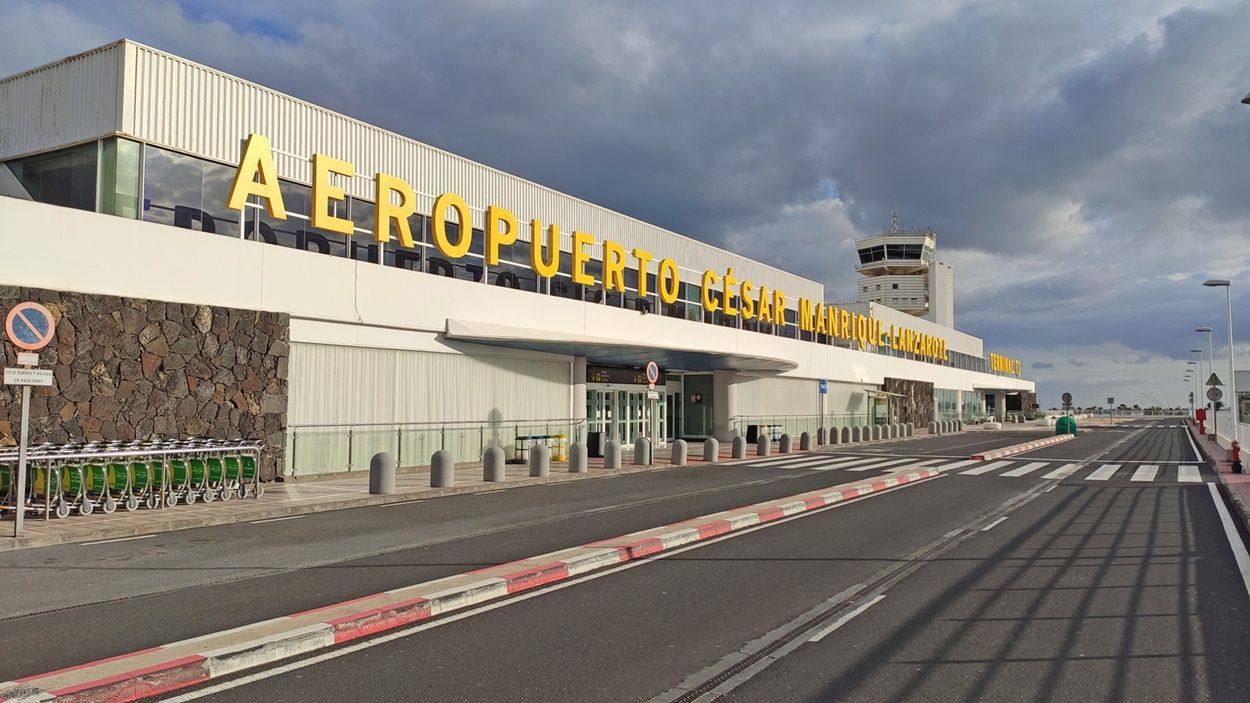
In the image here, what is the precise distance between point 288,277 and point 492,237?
7031mm

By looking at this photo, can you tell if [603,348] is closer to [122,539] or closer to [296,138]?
[296,138]

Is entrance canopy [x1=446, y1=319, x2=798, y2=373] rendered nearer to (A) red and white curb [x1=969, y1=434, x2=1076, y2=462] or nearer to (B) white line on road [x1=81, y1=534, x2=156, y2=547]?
(A) red and white curb [x1=969, y1=434, x2=1076, y2=462]

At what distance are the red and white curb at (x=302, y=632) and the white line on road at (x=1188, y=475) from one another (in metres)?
17.5

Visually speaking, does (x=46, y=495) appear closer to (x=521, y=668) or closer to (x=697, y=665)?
(x=521, y=668)

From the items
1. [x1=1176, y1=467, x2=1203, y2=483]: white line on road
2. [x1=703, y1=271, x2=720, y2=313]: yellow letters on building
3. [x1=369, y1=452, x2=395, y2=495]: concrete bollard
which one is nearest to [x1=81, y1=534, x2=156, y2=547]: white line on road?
[x1=369, y1=452, x2=395, y2=495]: concrete bollard

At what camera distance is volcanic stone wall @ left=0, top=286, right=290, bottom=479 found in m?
14.4

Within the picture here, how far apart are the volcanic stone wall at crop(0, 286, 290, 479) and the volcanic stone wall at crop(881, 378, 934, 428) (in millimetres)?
45252

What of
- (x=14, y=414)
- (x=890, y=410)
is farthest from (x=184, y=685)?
(x=890, y=410)

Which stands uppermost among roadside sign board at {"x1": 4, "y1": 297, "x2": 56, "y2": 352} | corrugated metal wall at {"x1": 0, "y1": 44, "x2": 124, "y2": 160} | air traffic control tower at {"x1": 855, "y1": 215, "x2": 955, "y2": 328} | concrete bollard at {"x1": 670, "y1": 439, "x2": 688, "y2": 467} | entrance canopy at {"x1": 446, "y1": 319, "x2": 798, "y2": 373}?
air traffic control tower at {"x1": 855, "y1": 215, "x2": 955, "y2": 328}

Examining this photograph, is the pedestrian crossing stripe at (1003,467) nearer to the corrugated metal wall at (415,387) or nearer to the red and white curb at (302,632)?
the corrugated metal wall at (415,387)

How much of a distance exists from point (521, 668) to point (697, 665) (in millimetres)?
1190

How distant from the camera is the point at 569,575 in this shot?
28.0ft

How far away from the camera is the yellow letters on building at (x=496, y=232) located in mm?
24250

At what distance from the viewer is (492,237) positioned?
24.3 m
